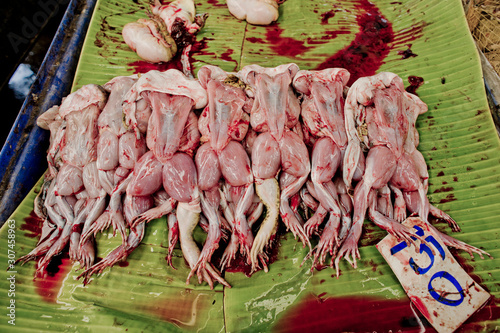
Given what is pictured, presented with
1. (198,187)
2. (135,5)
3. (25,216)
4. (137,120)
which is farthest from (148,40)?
(25,216)

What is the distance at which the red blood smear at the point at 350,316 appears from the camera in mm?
1847

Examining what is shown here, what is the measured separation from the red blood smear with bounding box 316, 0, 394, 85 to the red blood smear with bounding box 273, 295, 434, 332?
1908 mm

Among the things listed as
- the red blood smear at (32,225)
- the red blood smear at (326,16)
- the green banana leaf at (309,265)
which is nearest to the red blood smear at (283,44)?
the green banana leaf at (309,265)

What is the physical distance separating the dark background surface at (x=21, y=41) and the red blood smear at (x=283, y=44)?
2.87 m

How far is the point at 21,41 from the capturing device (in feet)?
12.2

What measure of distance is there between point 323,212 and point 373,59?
179 cm

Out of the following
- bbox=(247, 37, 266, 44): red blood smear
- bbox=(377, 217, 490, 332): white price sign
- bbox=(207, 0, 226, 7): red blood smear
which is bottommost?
bbox=(377, 217, 490, 332): white price sign

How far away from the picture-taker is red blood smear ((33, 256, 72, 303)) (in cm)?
210

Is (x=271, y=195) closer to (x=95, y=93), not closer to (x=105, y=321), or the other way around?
(x=105, y=321)

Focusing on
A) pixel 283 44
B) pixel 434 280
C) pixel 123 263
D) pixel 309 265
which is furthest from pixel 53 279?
pixel 283 44

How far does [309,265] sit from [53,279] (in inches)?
73.8

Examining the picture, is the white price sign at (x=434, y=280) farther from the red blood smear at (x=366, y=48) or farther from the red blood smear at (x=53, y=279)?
the red blood smear at (x=53, y=279)

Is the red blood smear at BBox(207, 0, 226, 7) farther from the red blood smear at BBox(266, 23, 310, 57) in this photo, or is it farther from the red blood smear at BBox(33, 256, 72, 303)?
the red blood smear at BBox(33, 256, 72, 303)

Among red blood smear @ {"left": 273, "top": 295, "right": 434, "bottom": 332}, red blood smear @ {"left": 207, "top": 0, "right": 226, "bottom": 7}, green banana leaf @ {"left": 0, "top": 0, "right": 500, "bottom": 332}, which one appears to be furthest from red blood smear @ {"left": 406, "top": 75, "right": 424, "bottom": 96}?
red blood smear @ {"left": 207, "top": 0, "right": 226, "bottom": 7}
